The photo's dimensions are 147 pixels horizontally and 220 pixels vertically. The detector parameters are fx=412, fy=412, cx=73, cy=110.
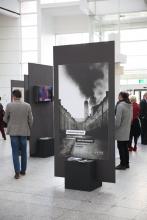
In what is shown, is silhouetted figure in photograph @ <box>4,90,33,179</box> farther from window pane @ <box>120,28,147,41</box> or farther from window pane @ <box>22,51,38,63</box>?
window pane @ <box>22,51,38,63</box>

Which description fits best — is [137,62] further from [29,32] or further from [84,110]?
[84,110]

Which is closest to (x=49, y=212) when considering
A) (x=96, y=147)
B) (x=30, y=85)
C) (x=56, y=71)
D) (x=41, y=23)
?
(x=96, y=147)

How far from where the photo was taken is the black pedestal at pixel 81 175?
6238 mm

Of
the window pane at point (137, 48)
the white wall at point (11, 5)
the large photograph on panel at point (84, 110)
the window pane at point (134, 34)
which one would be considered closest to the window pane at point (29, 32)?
the white wall at point (11, 5)

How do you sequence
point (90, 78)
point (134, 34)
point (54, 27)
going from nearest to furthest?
point (90, 78), point (134, 34), point (54, 27)

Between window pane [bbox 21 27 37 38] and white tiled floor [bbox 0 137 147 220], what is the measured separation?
55.4 ft

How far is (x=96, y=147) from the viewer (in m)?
6.36

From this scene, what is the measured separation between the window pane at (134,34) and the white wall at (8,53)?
21.1 feet

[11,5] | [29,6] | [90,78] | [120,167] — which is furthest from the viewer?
[29,6]

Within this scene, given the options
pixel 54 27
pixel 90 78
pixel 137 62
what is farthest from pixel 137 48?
pixel 90 78

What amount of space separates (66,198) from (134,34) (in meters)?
17.5

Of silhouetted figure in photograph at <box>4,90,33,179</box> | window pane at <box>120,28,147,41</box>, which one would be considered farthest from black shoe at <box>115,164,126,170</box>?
window pane at <box>120,28,147,41</box>

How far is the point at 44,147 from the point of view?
10008 millimetres

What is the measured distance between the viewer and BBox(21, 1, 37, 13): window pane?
23766 mm
